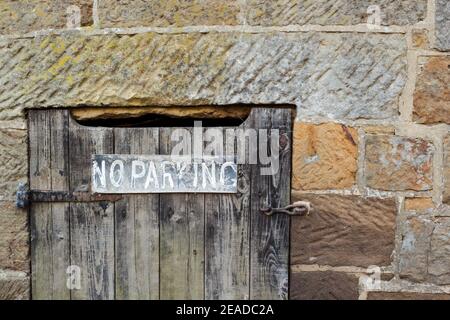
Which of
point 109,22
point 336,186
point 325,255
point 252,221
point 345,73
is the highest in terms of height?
point 109,22

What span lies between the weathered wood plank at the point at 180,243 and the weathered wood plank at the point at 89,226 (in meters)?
0.20

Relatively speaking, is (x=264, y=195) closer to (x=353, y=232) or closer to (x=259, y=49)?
(x=353, y=232)

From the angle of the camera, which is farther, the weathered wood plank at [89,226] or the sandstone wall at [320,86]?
the weathered wood plank at [89,226]

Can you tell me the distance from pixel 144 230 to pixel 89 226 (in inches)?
8.5

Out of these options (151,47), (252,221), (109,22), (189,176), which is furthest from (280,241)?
(109,22)

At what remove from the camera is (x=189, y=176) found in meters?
1.75

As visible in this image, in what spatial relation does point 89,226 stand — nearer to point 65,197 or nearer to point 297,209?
point 65,197

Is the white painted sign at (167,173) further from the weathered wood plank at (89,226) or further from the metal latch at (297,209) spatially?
the metal latch at (297,209)

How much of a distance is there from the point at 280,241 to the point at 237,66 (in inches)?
26.7

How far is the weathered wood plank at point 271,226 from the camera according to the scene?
1.72 meters

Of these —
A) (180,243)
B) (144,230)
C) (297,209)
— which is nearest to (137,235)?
(144,230)

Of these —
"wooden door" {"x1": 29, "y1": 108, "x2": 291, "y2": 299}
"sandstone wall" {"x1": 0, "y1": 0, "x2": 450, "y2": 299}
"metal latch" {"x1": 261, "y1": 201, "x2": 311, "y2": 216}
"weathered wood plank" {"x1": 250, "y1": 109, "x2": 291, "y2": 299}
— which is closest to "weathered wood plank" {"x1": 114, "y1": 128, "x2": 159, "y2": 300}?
"wooden door" {"x1": 29, "y1": 108, "x2": 291, "y2": 299}

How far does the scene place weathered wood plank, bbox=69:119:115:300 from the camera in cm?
176

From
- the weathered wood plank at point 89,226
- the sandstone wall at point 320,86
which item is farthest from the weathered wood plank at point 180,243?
the sandstone wall at point 320,86
